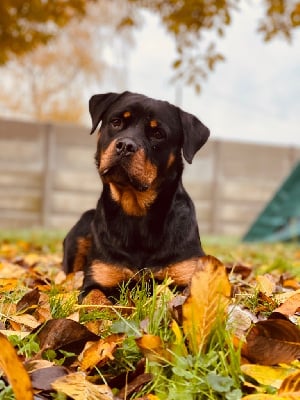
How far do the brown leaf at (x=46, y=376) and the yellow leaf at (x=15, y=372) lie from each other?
0.30 feet

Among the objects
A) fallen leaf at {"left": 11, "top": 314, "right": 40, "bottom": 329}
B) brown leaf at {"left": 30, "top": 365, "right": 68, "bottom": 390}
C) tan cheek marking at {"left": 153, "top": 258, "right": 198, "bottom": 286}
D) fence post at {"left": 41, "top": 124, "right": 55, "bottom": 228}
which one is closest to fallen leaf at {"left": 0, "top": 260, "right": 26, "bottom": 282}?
tan cheek marking at {"left": 153, "top": 258, "right": 198, "bottom": 286}

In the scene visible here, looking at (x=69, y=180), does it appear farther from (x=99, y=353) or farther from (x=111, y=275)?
(x=99, y=353)

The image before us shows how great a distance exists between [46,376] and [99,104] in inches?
77.9

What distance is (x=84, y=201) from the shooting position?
14.9 meters

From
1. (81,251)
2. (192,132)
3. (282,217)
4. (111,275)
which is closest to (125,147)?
(192,132)

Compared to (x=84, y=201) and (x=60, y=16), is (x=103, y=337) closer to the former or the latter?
(x=60, y=16)

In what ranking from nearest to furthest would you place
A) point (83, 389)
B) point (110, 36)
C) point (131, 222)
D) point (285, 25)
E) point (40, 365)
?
point (83, 389) < point (40, 365) < point (131, 222) < point (285, 25) < point (110, 36)

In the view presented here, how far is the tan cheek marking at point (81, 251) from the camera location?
12.3 feet

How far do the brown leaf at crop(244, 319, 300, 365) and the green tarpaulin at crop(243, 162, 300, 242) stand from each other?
888cm

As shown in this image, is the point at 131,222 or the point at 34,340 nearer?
the point at 34,340

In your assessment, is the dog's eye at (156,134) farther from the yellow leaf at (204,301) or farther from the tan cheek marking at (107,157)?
the yellow leaf at (204,301)

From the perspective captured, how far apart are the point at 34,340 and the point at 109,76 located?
1925 cm

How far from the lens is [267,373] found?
165cm

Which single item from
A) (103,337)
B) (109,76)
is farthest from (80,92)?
(103,337)
